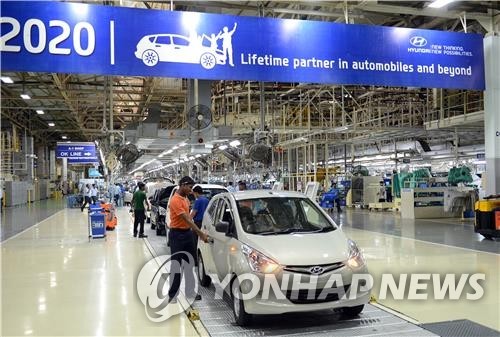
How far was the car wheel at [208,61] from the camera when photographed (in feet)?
27.1

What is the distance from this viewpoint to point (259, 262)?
4914 millimetres

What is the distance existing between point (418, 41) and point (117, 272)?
753cm

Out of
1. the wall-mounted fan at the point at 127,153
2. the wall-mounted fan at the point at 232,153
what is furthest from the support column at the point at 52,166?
the wall-mounted fan at the point at 127,153

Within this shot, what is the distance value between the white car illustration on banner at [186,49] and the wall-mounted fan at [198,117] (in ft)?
8.55

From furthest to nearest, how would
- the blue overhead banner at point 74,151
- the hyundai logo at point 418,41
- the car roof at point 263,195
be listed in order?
the blue overhead banner at point 74,151 < the hyundai logo at point 418,41 < the car roof at point 263,195

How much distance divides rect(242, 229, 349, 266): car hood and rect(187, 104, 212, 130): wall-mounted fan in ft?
19.1

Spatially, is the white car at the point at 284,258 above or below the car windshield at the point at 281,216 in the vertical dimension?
below

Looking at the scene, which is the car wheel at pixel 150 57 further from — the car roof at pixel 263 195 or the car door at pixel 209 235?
the car roof at pixel 263 195

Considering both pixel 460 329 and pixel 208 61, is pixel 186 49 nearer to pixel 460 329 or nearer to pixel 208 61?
pixel 208 61

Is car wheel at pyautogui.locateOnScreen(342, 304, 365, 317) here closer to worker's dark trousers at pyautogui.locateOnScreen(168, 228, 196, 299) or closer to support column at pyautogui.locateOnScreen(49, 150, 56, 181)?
worker's dark trousers at pyautogui.locateOnScreen(168, 228, 196, 299)

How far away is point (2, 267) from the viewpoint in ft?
29.2

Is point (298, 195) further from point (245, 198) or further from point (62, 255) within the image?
point (62, 255)

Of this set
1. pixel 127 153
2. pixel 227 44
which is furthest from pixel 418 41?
pixel 127 153

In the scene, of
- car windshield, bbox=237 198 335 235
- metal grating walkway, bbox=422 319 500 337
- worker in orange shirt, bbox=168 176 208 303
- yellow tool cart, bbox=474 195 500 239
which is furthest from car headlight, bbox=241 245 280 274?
yellow tool cart, bbox=474 195 500 239
